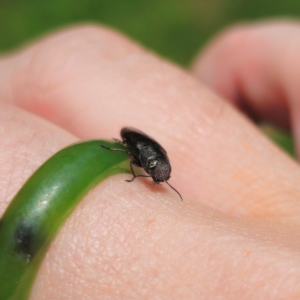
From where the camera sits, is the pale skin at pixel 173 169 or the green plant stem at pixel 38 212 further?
the pale skin at pixel 173 169

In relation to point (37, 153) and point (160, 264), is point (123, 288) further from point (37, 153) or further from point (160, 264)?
point (37, 153)

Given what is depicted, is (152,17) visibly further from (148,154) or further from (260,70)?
(148,154)

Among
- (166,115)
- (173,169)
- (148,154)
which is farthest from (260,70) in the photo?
(148,154)

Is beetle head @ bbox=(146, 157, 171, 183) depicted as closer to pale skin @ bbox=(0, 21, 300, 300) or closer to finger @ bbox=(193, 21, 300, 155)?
pale skin @ bbox=(0, 21, 300, 300)

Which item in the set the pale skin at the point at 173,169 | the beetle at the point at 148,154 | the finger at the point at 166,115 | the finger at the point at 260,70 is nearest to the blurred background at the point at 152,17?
the finger at the point at 260,70

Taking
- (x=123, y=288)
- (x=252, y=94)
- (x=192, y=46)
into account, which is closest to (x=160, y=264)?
(x=123, y=288)

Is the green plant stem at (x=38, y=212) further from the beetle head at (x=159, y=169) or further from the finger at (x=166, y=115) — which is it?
the finger at (x=166, y=115)
